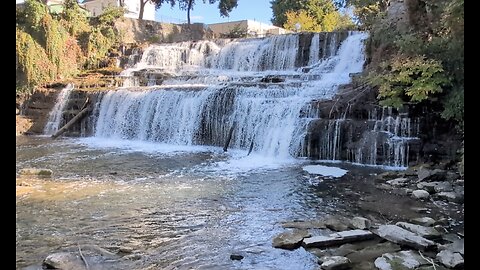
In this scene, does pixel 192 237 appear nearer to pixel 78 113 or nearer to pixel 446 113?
pixel 446 113

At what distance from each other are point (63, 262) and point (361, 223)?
3456 millimetres

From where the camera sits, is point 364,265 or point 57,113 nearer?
point 364,265

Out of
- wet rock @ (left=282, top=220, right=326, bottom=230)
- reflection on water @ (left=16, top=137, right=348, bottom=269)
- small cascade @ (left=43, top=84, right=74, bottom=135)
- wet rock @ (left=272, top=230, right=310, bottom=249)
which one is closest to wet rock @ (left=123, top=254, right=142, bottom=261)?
reflection on water @ (left=16, top=137, right=348, bottom=269)

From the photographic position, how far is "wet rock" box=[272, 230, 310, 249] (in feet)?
16.1

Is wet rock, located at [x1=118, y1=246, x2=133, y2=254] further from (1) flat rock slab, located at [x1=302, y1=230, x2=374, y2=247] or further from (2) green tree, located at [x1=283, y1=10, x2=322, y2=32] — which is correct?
A: (2) green tree, located at [x1=283, y1=10, x2=322, y2=32]

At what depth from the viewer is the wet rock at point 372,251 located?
445 centimetres

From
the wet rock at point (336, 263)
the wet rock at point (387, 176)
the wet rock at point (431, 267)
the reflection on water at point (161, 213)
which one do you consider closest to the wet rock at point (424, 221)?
the reflection on water at point (161, 213)

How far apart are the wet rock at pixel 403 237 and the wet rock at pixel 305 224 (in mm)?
739

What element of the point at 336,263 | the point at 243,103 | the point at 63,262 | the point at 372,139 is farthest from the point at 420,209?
the point at 243,103

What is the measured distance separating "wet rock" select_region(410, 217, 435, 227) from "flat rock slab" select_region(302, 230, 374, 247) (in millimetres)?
986

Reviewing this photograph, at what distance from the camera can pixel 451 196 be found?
22.8 feet

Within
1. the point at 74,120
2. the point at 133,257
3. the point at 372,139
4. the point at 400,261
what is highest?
the point at 74,120

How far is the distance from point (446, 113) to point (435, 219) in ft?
10.6

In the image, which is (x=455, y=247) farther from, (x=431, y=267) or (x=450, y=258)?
(x=431, y=267)
